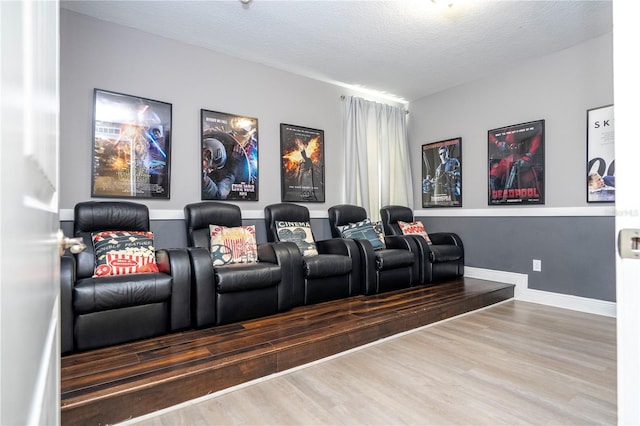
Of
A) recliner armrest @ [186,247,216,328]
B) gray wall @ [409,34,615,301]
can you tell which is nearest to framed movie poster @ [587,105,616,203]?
gray wall @ [409,34,615,301]

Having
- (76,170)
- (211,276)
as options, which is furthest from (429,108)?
(76,170)

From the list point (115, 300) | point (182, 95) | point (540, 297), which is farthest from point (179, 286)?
point (540, 297)

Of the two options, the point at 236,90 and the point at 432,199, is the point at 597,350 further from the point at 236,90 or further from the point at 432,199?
the point at 236,90

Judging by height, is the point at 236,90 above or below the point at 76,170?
above

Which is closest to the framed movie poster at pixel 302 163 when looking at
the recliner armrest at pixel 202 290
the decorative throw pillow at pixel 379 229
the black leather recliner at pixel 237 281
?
the decorative throw pillow at pixel 379 229

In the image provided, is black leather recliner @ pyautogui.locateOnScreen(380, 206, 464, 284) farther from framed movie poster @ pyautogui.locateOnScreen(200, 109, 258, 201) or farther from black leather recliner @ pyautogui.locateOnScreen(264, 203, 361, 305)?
framed movie poster @ pyautogui.locateOnScreen(200, 109, 258, 201)

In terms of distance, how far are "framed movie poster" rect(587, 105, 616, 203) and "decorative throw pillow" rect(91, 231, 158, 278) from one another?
408 cm

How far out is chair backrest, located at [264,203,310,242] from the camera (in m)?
3.59

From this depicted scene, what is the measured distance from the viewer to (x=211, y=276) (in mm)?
2422

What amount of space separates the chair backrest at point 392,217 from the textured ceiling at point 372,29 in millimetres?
1736

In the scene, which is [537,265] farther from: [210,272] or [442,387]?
[210,272]

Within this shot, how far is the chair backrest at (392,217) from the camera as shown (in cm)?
441

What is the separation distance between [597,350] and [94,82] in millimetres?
4486

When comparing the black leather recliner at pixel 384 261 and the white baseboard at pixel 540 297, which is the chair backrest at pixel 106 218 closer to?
the black leather recliner at pixel 384 261
